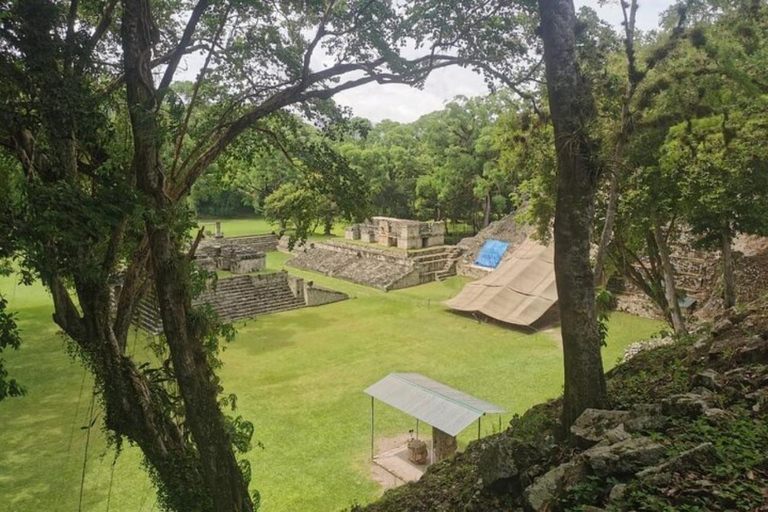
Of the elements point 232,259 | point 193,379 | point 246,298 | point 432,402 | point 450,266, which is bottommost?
point 432,402

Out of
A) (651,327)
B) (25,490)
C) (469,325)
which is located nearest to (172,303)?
(25,490)

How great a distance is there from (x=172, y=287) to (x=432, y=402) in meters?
5.92

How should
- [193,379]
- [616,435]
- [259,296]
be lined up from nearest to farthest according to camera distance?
[616,435] < [193,379] < [259,296]

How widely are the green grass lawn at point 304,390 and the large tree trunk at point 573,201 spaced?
202 inches

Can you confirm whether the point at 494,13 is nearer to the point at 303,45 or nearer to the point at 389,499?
the point at 303,45

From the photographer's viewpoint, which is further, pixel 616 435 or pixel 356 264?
pixel 356 264

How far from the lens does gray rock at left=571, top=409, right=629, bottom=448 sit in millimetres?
4336

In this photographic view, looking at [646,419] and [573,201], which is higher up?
[573,201]

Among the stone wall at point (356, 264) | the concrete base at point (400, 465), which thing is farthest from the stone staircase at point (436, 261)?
the concrete base at point (400, 465)

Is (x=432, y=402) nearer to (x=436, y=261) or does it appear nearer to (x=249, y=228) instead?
(x=436, y=261)

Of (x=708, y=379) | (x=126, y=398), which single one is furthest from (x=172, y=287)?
(x=708, y=379)

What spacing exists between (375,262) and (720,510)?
2437 centimetres

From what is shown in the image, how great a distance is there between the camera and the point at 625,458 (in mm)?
3623

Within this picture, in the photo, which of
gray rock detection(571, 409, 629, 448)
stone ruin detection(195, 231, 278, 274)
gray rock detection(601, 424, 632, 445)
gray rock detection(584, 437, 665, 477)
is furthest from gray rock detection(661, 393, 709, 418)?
stone ruin detection(195, 231, 278, 274)
